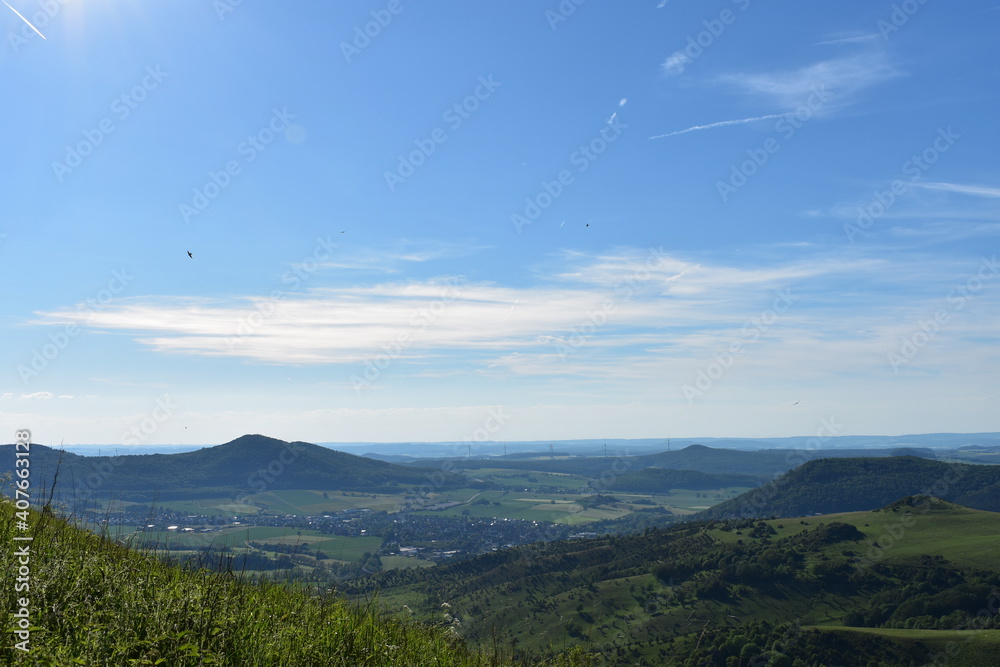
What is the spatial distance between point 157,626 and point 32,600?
1618 mm

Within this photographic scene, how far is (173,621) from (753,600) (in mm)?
186964

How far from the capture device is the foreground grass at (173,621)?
644cm

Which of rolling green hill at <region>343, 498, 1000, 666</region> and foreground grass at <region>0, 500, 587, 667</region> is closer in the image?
foreground grass at <region>0, 500, 587, 667</region>

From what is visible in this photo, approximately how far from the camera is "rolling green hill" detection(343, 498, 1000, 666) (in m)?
114

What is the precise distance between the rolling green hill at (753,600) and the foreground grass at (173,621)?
4424 inches

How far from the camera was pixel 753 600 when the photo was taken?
166000 millimetres

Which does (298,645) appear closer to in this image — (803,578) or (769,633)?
(769,633)

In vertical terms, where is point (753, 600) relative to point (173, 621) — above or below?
below

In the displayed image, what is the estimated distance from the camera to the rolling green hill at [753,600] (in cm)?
11412

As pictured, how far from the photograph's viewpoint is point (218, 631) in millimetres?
7051

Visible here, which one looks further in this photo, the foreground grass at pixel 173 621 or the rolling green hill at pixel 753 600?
the rolling green hill at pixel 753 600

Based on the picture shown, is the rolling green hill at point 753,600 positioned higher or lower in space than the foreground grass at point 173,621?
lower

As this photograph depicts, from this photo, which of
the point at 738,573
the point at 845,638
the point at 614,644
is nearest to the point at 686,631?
the point at 614,644

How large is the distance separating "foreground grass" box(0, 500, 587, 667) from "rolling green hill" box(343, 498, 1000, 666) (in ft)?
369
